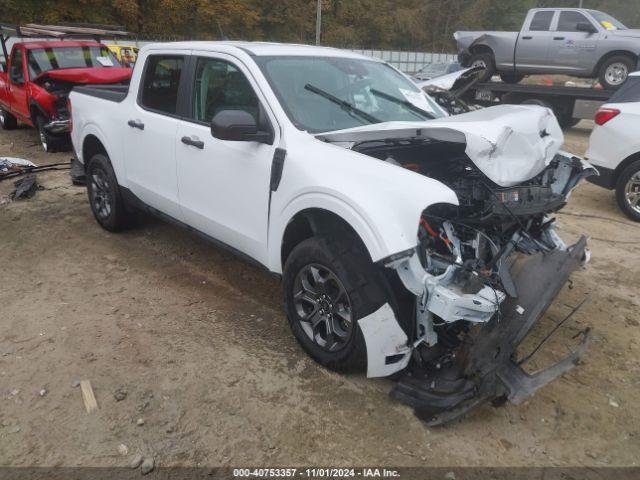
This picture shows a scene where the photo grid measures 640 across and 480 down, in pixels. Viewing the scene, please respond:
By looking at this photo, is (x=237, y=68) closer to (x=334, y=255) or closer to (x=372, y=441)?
(x=334, y=255)

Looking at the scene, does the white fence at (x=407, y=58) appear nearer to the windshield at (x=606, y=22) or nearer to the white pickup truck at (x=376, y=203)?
the windshield at (x=606, y=22)

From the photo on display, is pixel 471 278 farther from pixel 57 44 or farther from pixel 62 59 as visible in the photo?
pixel 57 44

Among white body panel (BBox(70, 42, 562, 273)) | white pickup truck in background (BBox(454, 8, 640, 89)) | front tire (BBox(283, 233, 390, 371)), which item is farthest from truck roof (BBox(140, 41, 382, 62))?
white pickup truck in background (BBox(454, 8, 640, 89))

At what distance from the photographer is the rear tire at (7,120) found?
11643mm

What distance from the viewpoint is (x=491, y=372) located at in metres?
2.58

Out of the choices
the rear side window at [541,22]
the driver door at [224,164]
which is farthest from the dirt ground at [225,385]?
the rear side window at [541,22]

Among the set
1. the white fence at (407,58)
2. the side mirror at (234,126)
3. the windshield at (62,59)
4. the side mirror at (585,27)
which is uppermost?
the side mirror at (585,27)

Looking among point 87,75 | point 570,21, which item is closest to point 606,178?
point 570,21

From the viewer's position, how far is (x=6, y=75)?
1064 centimetres

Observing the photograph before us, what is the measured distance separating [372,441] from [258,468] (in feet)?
1.96

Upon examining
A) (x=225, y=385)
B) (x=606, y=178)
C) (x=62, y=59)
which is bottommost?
(x=225, y=385)

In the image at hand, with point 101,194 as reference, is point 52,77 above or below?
above

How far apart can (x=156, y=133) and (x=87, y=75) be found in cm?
585

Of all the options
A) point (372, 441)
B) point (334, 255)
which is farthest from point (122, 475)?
point (334, 255)
